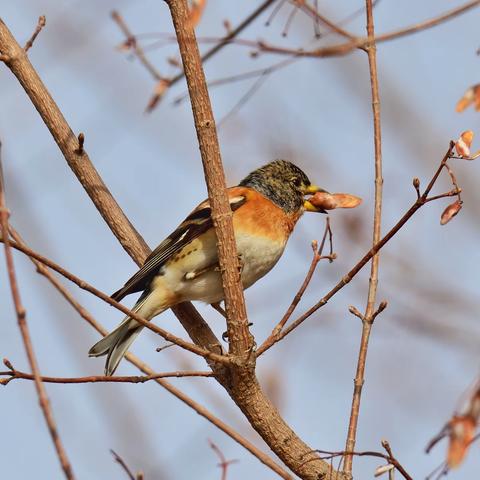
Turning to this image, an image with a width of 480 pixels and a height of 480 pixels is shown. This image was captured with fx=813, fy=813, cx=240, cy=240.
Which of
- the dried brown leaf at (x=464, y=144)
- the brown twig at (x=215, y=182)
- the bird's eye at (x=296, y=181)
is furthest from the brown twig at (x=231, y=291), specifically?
the bird's eye at (x=296, y=181)

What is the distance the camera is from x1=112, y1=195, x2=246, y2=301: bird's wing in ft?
14.6

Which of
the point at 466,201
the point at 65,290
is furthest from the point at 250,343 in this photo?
the point at 466,201

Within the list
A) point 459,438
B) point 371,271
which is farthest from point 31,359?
point 371,271

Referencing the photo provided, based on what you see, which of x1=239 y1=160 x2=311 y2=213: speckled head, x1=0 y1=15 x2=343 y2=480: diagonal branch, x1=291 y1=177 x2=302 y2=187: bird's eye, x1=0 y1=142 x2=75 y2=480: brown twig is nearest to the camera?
x1=0 y1=142 x2=75 y2=480: brown twig

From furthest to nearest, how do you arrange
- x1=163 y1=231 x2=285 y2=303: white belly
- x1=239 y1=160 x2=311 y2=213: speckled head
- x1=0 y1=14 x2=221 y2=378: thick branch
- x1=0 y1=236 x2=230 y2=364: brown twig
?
x1=239 y1=160 x2=311 y2=213: speckled head, x1=163 y1=231 x2=285 y2=303: white belly, x1=0 y1=14 x2=221 y2=378: thick branch, x1=0 y1=236 x2=230 y2=364: brown twig

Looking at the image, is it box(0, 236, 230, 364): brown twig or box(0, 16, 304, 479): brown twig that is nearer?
box(0, 236, 230, 364): brown twig

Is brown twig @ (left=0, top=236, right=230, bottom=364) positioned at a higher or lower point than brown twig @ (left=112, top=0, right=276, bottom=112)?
lower

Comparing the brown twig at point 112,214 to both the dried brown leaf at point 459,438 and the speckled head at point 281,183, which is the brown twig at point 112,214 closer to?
the speckled head at point 281,183

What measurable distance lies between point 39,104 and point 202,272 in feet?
4.15

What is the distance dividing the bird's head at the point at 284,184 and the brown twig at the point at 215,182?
1952mm

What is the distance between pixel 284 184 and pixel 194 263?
45.2 inches

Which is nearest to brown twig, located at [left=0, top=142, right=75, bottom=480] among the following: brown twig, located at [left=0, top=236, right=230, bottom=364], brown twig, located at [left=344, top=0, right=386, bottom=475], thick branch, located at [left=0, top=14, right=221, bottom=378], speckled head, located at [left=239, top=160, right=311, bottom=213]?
brown twig, located at [left=0, top=236, right=230, bottom=364]

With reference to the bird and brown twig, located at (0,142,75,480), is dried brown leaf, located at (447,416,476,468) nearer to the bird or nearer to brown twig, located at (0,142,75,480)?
brown twig, located at (0,142,75,480)

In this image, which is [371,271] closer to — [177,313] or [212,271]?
[212,271]
